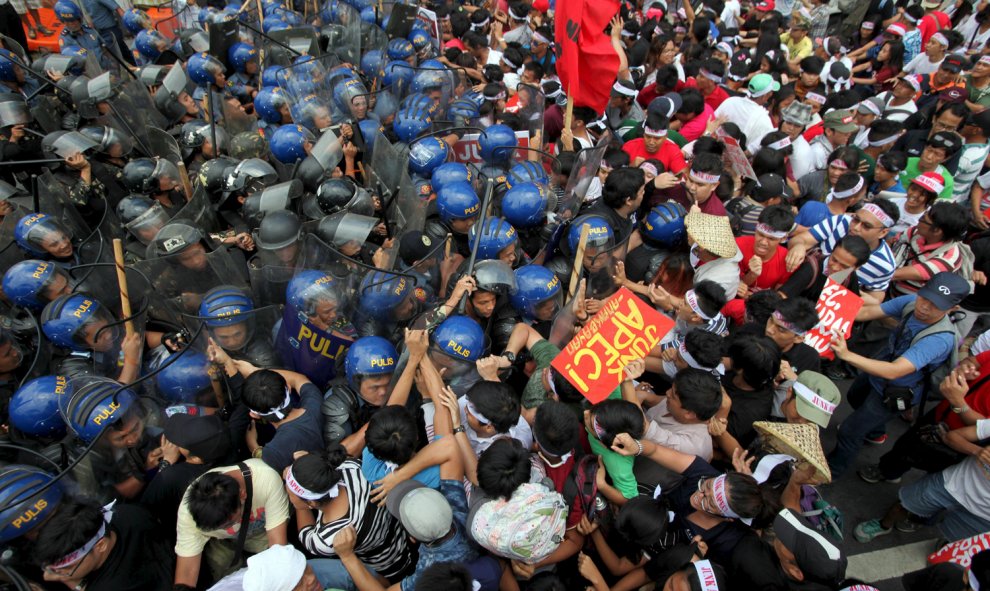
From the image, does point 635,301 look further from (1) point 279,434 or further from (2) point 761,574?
(1) point 279,434

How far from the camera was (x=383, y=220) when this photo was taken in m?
5.14

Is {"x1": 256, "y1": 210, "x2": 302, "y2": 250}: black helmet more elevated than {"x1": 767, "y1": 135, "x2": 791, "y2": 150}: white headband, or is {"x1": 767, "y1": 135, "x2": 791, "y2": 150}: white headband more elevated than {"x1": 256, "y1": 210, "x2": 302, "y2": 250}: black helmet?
{"x1": 767, "y1": 135, "x2": 791, "y2": 150}: white headband

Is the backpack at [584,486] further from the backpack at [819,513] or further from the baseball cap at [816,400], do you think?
the baseball cap at [816,400]

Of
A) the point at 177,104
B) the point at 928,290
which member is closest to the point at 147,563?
the point at 928,290

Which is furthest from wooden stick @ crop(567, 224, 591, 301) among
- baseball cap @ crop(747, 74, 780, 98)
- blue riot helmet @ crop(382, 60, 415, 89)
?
baseball cap @ crop(747, 74, 780, 98)

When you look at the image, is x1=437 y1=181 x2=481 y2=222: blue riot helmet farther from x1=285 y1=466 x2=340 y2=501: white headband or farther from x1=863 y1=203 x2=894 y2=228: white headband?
x1=863 y1=203 x2=894 y2=228: white headband

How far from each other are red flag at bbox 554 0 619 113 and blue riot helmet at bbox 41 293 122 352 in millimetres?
4690

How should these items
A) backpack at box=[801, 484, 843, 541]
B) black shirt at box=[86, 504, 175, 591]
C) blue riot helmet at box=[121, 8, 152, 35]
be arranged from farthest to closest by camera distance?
1. blue riot helmet at box=[121, 8, 152, 35]
2. backpack at box=[801, 484, 843, 541]
3. black shirt at box=[86, 504, 175, 591]

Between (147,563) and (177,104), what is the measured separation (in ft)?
21.8

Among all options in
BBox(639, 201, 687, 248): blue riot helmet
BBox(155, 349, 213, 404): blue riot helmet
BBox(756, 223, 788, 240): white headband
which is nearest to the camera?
BBox(155, 349, 213, 404): blue riot helmet

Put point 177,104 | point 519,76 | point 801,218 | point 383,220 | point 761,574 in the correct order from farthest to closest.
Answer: point 519,76 < point 177,104 < point 383,220 < point 801,218 < point 761,574

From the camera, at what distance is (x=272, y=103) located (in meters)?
6.82

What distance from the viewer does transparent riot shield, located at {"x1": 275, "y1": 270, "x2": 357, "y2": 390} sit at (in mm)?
3646

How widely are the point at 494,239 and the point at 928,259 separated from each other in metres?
3.60
